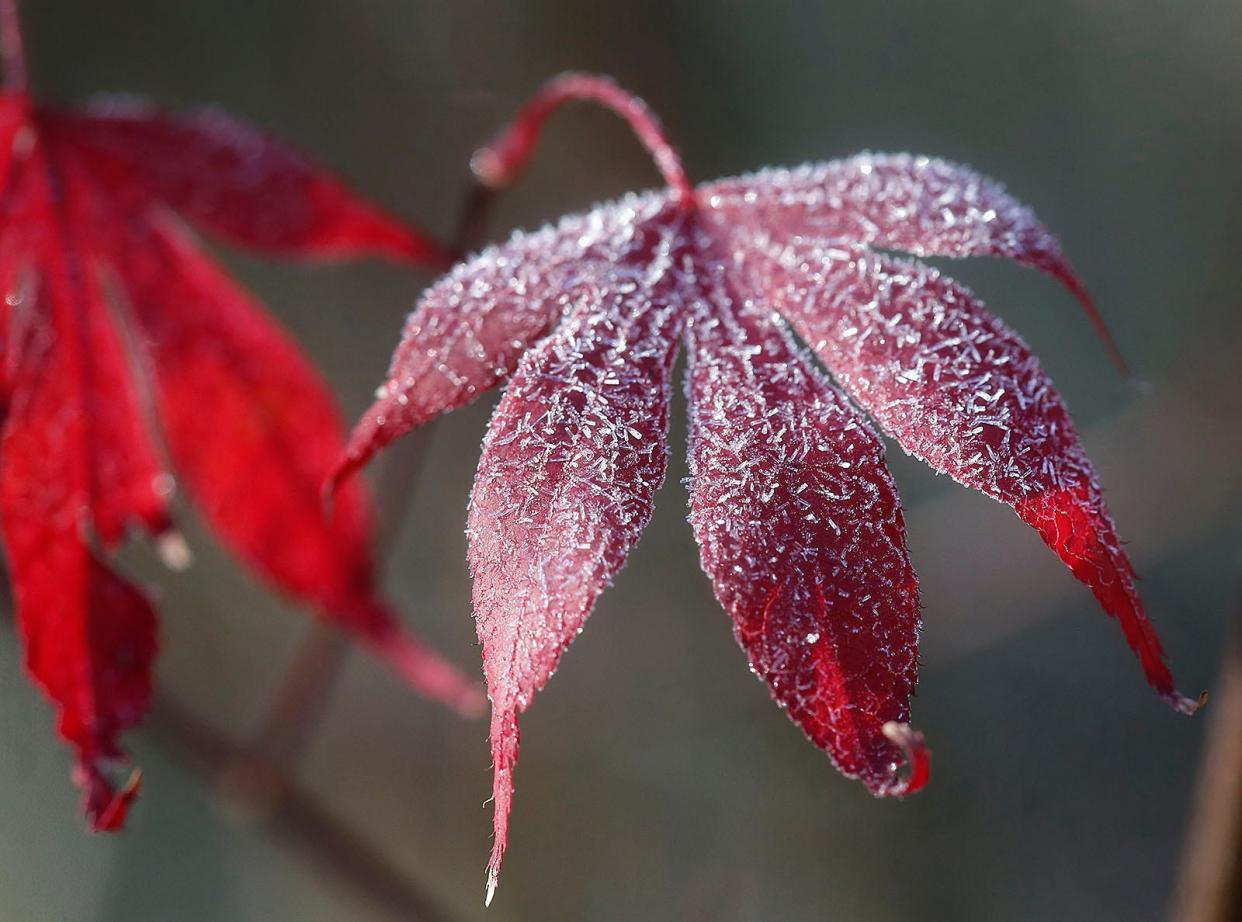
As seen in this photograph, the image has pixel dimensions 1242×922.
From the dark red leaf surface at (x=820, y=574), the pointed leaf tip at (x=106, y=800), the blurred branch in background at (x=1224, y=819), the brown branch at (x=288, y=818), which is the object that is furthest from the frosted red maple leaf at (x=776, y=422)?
the brown branch at (x=288, y=818)

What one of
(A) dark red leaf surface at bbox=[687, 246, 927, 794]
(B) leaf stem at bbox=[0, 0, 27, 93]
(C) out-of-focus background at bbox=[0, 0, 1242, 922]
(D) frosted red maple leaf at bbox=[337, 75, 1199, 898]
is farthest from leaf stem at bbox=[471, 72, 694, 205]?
(C) out-of-focus background at bbox=[0, 0, 1242, 922]

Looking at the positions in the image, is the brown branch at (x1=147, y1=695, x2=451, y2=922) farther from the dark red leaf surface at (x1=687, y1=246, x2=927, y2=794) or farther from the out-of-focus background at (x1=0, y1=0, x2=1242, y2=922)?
the out-of-focus background at (x1=0, y1=0, x2=1242, y2=922)

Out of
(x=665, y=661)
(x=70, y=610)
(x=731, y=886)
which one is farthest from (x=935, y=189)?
(x=665, y=661)

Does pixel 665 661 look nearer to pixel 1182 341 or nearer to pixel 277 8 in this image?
pixel 1182 341

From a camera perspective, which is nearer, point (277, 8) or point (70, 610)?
point (70, 610)

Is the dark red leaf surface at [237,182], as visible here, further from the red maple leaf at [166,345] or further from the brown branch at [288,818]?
the brown branch at [288,818]

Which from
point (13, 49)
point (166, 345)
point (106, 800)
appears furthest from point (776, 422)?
point (13, 49)
